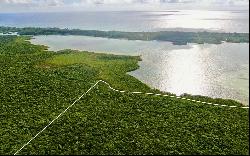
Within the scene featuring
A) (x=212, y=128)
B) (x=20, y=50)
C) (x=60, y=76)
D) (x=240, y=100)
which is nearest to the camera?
(x=212, y=128)

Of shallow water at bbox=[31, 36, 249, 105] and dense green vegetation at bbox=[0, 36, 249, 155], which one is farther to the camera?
shallow water at bbox=[31, 36, 249, 105]

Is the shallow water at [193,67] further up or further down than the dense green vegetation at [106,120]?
further up

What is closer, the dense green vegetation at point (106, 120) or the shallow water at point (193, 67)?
the dense green vegetation at point (106, 120)

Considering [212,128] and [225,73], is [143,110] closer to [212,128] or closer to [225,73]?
[212,128]

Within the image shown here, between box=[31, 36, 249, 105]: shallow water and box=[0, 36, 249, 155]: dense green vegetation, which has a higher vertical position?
box=[31, 36, 249, 105]: shallow water

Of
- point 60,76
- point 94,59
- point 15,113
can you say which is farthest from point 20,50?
point 15,113
